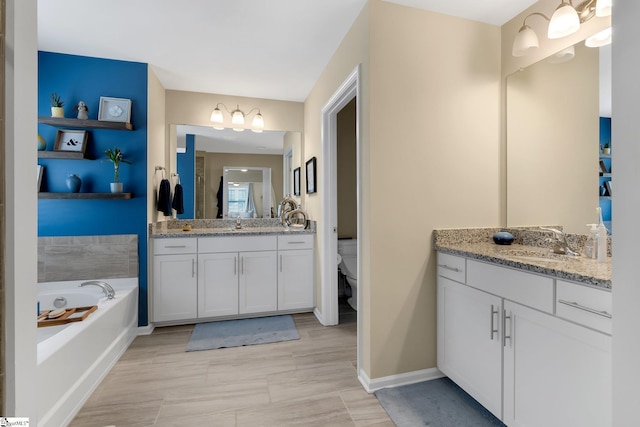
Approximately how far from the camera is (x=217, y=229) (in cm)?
336

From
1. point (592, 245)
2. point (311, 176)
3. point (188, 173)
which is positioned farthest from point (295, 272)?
point (592, 245)

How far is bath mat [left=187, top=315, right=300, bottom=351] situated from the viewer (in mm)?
2465

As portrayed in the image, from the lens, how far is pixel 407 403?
168 centimetres

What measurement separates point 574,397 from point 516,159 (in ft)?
4.75

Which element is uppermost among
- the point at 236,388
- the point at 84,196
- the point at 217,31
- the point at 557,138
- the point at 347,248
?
the point at 217,31

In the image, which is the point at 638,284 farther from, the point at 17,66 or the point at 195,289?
the point at 195,289

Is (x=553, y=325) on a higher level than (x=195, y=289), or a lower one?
higher

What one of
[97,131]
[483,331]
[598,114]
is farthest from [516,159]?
[97,131]

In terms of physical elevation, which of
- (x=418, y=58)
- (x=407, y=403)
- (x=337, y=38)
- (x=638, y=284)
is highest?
(x=337, y=38)

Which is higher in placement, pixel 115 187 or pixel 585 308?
pixel 115 187

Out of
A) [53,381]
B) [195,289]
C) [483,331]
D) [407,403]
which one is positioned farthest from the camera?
[195,289]

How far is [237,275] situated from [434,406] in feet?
6.71

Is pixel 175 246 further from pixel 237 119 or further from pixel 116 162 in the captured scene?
pixel 237 119

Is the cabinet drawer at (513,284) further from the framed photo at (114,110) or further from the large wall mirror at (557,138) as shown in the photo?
the framed photo at (114,110)
